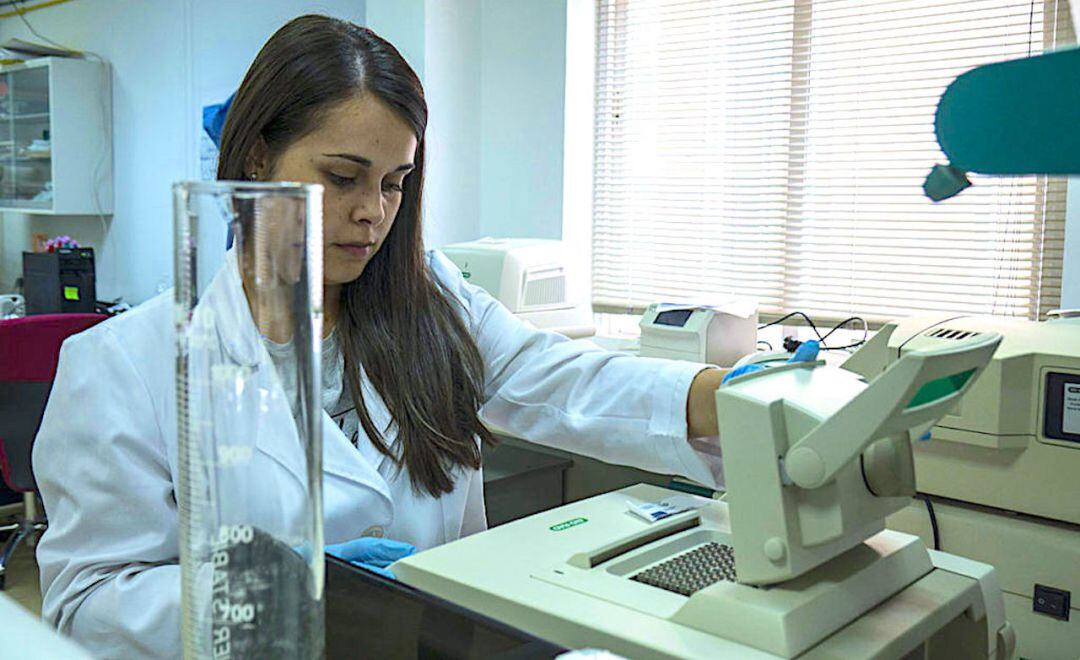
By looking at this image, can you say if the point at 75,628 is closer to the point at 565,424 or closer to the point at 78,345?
the point at 78,345

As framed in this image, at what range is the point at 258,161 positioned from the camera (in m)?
1.16

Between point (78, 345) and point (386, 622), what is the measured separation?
0.58m

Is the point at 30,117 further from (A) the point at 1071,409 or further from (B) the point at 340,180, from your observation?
(A) the point at 1071,409

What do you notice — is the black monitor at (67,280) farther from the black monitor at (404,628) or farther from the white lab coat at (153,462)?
the black monitor at (404,628)

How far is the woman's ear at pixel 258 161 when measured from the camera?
3.78 feet

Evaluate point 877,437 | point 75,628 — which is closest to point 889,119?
point 877,437

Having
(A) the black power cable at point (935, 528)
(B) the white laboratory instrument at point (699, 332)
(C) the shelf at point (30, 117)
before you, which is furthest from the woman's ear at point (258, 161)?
(C) the shelf at point (30, 117)

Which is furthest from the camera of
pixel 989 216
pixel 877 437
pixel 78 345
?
pixel 989 216

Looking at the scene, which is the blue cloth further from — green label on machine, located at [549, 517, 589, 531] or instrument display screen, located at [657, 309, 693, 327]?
green label on machine, located at [549, 517, 589, 531]

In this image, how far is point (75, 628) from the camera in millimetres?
933

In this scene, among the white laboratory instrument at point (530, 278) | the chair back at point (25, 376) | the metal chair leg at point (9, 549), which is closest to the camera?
the white laboratory instrument at point (530, 278)

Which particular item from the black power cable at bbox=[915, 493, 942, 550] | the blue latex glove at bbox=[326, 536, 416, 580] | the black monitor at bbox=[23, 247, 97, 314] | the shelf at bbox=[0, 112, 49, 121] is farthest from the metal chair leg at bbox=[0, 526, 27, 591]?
the black power cable at bbox=[915, 493, 942, 550]

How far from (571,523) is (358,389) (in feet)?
1.36

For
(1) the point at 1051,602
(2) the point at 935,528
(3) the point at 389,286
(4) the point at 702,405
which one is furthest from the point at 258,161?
(1) the point at 1051,602
